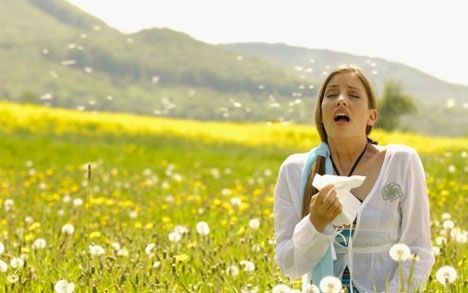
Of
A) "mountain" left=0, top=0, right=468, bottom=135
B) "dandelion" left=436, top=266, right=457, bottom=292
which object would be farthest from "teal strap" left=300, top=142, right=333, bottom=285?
"mountain" left=0, top=0, right=468, bottom=135

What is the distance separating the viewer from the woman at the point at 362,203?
139 inches

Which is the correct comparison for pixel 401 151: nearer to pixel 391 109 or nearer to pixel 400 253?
pixel 400 253

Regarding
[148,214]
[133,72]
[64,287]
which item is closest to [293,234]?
[64,287]

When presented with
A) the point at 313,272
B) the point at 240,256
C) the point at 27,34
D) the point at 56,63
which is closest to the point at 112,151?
the point at 240,256

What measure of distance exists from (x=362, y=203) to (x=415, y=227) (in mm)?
219

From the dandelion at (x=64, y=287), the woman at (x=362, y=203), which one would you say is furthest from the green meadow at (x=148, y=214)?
the woman at (x=362, y=203)

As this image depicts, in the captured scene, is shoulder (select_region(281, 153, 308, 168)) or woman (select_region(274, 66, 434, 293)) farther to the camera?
shoulder (select_region(281, 153, 308, 168))

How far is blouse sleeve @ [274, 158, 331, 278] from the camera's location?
3.40 meters

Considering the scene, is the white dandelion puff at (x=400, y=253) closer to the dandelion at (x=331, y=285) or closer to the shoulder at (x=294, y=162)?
the dandelion at (x=331, y=285)

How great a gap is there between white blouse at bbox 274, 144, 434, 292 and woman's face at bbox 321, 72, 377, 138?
0.65 ft

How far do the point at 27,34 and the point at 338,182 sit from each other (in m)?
143

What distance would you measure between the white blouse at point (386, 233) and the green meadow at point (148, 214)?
37cm

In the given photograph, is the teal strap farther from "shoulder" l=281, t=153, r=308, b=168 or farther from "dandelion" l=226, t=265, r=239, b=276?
"dandelion" l=226, t=265, r=239, b=276

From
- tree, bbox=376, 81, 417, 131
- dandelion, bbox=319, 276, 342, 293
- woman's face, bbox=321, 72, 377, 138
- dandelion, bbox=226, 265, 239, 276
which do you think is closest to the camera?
dandelion, bbox=319, 276, 342, 293
